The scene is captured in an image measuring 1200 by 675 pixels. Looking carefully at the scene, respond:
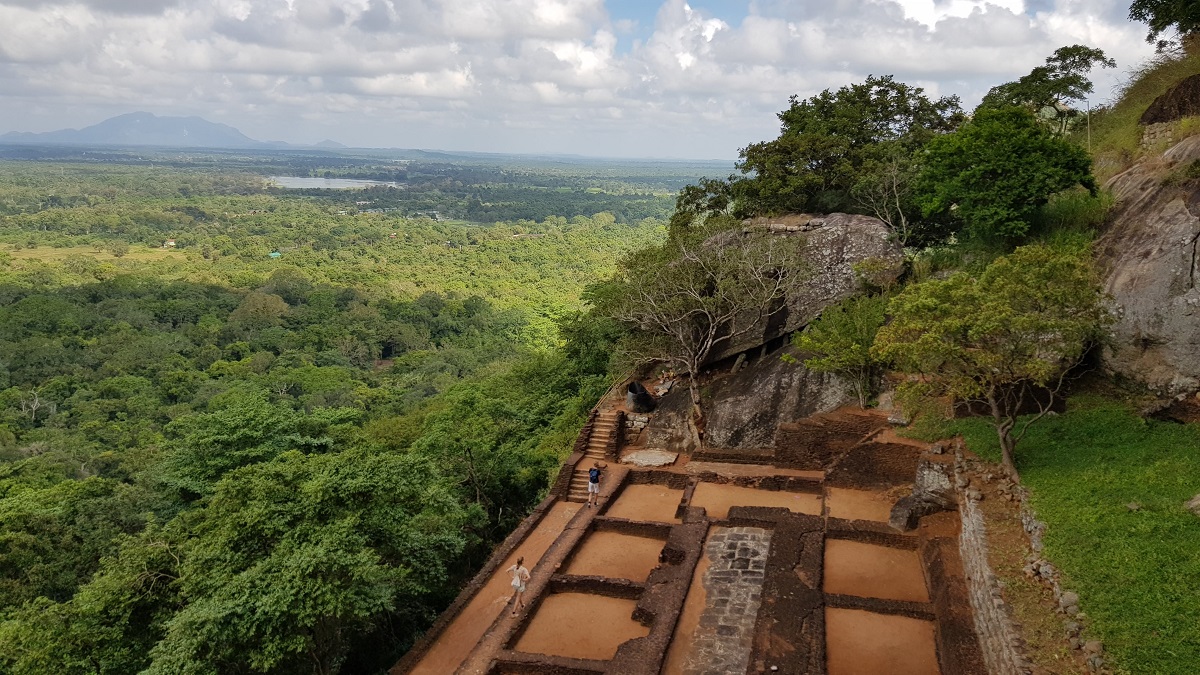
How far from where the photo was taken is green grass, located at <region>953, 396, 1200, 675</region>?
6633mm

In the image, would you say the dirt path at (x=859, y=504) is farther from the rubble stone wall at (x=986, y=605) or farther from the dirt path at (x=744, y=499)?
the rubble stone wall at (x=986, y=605)

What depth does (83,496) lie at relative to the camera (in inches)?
820

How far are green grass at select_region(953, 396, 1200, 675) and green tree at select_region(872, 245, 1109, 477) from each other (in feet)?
3.16

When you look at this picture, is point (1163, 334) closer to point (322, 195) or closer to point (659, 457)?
point (659, 457)

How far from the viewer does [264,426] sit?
19.2 meters

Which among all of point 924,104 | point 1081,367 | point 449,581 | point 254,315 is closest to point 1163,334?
point 1081,367

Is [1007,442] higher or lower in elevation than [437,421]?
higher

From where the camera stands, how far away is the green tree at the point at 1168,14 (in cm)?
1285

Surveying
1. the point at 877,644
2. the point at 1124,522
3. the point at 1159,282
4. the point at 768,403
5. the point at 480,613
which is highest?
the point at 1159,282

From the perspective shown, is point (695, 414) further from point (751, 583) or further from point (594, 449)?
point (751, 583)

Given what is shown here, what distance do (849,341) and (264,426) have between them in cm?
1614

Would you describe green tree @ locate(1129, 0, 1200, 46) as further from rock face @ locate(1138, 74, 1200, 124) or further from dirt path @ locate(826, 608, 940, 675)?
dirt path @ locate(826, 608, 940, 675)

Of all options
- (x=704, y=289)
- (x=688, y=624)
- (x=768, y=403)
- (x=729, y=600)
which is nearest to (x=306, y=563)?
(x=688, y=624)

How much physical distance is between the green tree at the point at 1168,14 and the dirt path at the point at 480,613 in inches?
631
